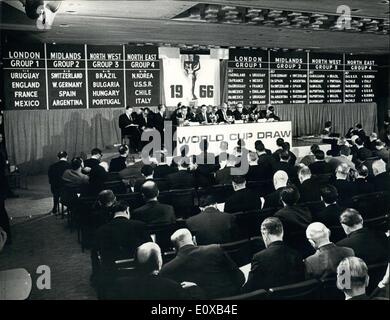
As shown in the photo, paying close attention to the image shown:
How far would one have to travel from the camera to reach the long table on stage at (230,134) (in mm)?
11070

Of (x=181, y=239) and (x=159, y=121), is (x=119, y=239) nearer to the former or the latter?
(x=181, y=239)

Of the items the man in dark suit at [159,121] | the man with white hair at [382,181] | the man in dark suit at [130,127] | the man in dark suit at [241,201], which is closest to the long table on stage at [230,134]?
the man in dark suit at [159,121]

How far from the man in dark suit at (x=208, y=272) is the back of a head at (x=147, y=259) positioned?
0.26 ft

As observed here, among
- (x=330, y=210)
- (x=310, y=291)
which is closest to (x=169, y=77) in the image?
(x=330, y=210)

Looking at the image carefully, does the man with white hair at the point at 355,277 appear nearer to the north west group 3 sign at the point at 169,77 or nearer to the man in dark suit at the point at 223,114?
the man in dark suit at the point at 223,114

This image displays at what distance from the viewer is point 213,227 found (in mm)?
4359

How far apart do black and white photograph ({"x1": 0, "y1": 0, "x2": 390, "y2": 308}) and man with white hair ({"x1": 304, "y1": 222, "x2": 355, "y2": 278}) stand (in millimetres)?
11

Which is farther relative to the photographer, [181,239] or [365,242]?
[365,242]

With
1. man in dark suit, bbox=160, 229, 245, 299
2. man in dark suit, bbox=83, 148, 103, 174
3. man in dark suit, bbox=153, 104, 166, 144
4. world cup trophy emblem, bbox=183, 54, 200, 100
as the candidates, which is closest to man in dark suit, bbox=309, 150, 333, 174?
man in dark suit, bbox=83, 148, 103, 174

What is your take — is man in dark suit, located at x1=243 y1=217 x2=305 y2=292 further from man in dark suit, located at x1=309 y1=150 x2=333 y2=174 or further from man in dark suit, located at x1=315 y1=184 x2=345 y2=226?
man in dark suit, located at x1=309 y1=150 x2=333 y2=174

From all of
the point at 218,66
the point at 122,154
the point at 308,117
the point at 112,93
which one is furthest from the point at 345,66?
the point at 122,154

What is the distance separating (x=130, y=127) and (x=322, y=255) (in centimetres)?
892

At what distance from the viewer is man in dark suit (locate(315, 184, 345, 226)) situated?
460 centimetres
